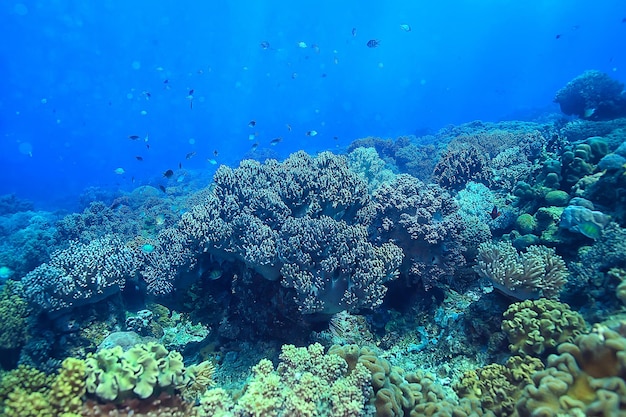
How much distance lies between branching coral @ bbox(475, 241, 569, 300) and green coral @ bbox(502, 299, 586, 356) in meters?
0.57

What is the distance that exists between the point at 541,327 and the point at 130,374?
4.55 meters

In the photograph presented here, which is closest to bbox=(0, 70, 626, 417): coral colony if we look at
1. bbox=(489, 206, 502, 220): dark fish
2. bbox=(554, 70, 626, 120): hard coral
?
bbox=(489, 206, 502, 220): dark fish

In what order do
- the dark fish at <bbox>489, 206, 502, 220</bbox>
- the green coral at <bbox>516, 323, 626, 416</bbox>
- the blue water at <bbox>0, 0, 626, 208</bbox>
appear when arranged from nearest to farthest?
1. the green coral at <bbox>516, 323, 626, 416</bbox>
2. the dark fish at <bbox>489, 206, 502, 220</bbox>
3. the blue water at <bbox>0, 0, 626, 208</bbox>

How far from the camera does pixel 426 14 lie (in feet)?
420

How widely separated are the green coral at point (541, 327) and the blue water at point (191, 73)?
136ft

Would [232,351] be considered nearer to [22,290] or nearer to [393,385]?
[393,385]

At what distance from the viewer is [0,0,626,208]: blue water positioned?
262ft

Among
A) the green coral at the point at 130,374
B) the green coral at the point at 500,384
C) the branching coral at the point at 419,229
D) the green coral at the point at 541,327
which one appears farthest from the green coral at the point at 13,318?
the green coral at the point at 541,327

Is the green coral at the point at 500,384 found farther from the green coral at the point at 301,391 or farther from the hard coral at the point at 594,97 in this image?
the hard coral at the point at 594,97

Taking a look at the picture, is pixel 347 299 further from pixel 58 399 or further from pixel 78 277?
pixel 78 277

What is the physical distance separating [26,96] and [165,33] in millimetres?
59785

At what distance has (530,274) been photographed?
466 cm

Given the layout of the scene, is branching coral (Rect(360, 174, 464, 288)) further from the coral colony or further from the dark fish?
the dark fish

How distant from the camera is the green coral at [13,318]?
18.4 feet
